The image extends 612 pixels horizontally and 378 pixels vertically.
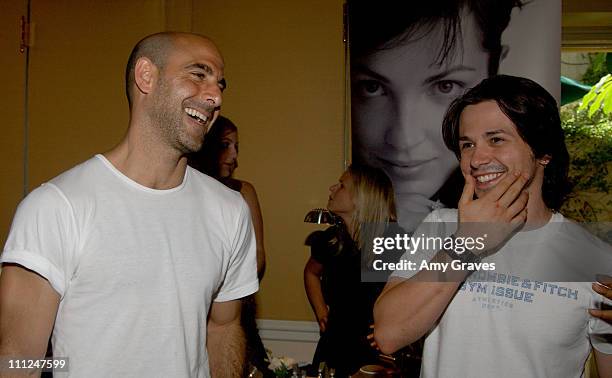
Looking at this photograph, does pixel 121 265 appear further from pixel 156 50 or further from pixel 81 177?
pixel 156 50

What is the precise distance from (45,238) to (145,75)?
531mm

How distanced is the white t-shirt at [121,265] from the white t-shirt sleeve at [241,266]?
3.6 inches

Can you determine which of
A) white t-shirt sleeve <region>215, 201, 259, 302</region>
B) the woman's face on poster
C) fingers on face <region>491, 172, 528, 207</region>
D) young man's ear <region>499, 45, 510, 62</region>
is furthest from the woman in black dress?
fingers on face <region>491, 172, 528, 207</region>

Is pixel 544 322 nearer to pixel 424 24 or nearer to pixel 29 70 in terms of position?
pixel 424 24

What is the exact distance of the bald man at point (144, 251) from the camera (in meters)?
1.14

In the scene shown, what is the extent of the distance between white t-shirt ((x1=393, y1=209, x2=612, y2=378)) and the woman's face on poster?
1392 mm

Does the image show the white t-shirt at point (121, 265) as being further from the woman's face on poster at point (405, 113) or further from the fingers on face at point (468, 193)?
the woman's face on poster at point (405, 113)

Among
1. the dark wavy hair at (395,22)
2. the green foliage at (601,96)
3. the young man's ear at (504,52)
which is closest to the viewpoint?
the young man's ear at (504,52)

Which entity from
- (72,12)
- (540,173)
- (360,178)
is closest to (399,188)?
(360,178)

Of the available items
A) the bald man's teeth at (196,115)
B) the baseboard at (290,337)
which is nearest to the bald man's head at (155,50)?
the bald man's teeth at (196,115)

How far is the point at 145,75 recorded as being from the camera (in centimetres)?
146

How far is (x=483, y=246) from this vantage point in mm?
1191

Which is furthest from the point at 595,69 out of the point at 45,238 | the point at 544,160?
the point at 45,238

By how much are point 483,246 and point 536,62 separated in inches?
62.0
